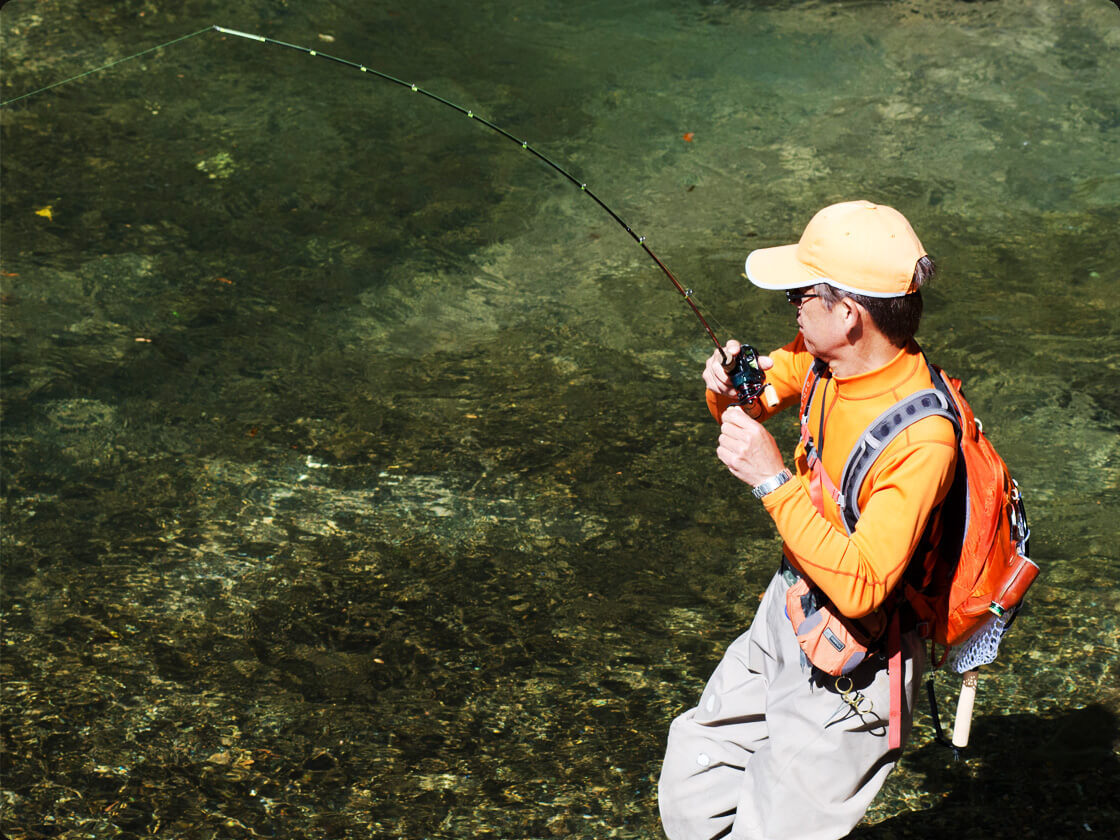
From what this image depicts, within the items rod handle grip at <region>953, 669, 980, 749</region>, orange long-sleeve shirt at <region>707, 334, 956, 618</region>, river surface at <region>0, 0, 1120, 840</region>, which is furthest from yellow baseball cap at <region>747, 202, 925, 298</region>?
river surface at <region>0, 0, 1120, 840</region>

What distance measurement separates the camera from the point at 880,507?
242cm

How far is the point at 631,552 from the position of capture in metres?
5.10

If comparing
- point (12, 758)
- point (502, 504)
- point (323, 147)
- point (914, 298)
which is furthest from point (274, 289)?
point (914, 298)

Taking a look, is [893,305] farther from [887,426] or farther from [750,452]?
[750,452]

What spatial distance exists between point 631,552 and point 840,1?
660 cm

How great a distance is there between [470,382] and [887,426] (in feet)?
12.5

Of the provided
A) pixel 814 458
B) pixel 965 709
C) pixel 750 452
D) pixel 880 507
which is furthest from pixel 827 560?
pixel 965 709

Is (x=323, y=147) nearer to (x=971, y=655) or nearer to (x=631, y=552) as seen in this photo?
(x=631, y=552)

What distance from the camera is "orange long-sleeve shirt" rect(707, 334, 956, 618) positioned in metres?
2.40

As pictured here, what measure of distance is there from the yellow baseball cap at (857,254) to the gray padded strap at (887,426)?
0.23 m

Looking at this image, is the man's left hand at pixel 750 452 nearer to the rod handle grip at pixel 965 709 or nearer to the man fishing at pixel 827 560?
the man fishing at pixel 827 560

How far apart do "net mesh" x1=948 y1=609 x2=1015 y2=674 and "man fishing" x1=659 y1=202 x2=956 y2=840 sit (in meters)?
0.12

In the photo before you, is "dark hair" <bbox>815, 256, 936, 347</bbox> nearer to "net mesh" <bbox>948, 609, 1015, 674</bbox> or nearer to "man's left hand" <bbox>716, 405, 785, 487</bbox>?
"man's left hand" <bbox>716, 405, 785, 487</bbox>

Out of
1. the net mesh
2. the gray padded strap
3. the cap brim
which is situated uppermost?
the cap brim
